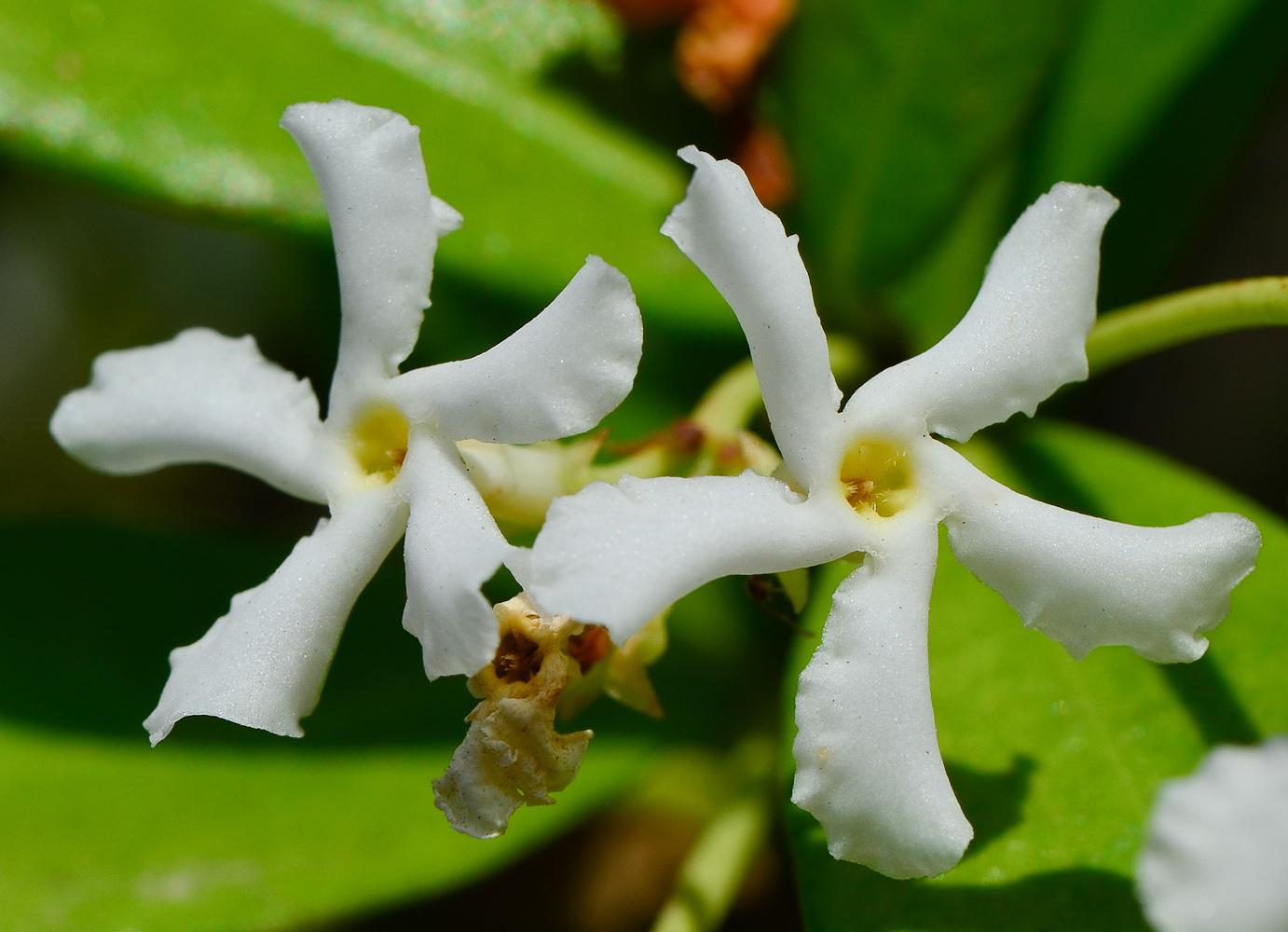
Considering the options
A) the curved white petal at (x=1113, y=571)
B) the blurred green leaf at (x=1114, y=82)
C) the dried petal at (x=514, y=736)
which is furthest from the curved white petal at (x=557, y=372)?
the blurred green leaf at (x=1114, y=82)

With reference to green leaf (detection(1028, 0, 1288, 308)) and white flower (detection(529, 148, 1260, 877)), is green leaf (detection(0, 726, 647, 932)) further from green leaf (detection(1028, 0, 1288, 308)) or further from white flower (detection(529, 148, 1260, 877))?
green leaf (detection(1028, 0, 1288, 308))

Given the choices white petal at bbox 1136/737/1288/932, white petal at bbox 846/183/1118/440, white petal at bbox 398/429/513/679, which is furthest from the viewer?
white petal at bbox 846/183/1118/440

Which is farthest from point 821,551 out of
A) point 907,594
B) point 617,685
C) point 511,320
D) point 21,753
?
point 21,753

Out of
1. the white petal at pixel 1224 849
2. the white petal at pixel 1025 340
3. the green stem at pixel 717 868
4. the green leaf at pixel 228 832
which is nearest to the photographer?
the white petal at pixel 1224 849

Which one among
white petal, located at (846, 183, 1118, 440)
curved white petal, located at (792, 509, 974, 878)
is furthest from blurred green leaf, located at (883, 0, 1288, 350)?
curved white petal, located at (792, 509, 974, 878)

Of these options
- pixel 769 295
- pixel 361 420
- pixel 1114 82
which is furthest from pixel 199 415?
pixel 1114 82

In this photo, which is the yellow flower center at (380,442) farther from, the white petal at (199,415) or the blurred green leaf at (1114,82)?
the blurred green leaf at (1114,82)

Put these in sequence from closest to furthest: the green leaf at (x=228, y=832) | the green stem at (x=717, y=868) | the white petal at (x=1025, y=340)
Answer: the white petal at (x=1025, y=340)
the green stem at (x=717, y=868)
the green leaf at (x=228, y=832)
